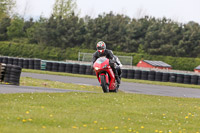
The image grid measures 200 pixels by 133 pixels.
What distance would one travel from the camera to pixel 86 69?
35406 mm

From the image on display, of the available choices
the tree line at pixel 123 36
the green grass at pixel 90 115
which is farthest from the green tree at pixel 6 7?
the green grass at pixel 90 115

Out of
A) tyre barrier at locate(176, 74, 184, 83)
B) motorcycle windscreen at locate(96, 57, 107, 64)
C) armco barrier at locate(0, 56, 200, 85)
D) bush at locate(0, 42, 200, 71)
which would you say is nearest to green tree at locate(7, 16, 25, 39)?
bush at locate(0, 42, 200, 71)

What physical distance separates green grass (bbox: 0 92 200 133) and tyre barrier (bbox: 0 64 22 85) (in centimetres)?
524

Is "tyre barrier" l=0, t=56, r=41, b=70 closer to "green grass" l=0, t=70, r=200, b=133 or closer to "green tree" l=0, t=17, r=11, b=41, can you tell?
"green grass" l=0, t=70, r=200, b=133

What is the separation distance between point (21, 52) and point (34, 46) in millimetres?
2137

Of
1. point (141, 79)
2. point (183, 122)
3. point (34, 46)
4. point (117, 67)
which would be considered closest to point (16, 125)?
point (183, 122)

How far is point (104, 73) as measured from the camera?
49.0 ft

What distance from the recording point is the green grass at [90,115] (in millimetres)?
7891

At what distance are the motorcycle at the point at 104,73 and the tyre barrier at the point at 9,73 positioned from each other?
395 centimetres

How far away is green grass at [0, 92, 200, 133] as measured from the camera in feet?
25.9

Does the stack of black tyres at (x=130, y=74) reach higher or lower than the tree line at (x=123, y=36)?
lower

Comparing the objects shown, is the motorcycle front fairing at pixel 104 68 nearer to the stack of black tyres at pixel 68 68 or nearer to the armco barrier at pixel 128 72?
the armco barrier at pixel 128 72

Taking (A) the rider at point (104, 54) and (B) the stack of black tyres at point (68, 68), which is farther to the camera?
(B) the stack of black tyres at point (68, 68)

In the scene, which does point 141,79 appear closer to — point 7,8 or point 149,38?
point 149,38
